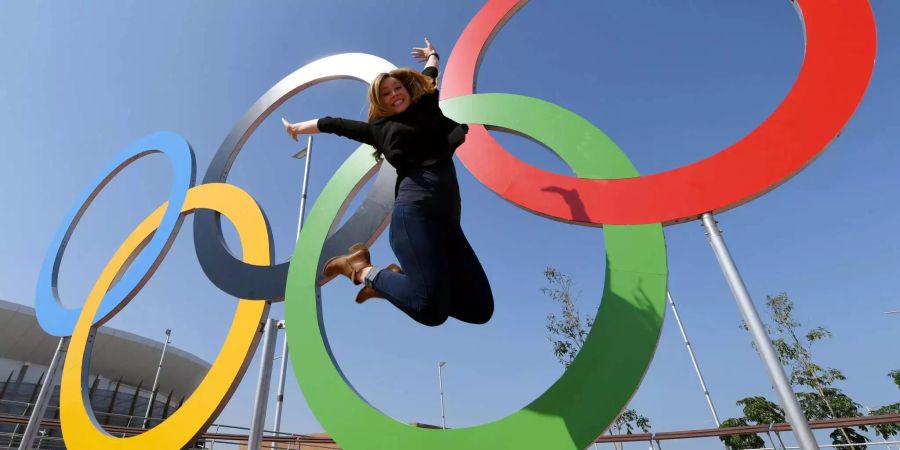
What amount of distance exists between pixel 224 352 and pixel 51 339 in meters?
30.4

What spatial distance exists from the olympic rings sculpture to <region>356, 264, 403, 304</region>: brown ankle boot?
3.42 ft

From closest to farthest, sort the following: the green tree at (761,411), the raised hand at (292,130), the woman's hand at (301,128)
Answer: the woman's hand at (301,128)
the raised hand at (292,130)
the green tree at (761,411)

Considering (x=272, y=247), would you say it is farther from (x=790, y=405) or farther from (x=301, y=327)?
(x=790, y=405)

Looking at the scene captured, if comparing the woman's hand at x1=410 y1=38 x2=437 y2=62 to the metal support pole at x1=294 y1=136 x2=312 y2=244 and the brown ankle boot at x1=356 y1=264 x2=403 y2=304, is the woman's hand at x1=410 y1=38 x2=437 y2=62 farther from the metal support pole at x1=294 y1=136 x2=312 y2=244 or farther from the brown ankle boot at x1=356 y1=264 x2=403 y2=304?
the metal support pole at x1=294 y1=136 x2=312 y2=244

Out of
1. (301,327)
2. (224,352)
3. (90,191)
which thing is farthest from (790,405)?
(90,191)

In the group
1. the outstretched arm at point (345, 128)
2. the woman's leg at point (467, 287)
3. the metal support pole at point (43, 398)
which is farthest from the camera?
the metal support pole at point (43, 398)

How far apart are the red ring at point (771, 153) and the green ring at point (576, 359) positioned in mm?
176

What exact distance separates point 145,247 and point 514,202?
5544mm

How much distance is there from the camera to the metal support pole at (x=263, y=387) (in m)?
3.90

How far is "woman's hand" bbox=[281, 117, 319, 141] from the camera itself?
3111 mm

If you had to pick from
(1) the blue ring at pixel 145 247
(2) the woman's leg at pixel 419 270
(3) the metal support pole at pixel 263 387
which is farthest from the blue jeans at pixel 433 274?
Result: (1) the blue ring at pixel 145 247

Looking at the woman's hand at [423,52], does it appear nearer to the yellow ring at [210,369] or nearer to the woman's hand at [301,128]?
the woman's hand at [301,128]

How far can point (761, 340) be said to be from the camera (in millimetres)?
2467

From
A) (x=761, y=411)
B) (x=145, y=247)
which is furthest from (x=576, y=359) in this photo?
(x=761, y=411)
